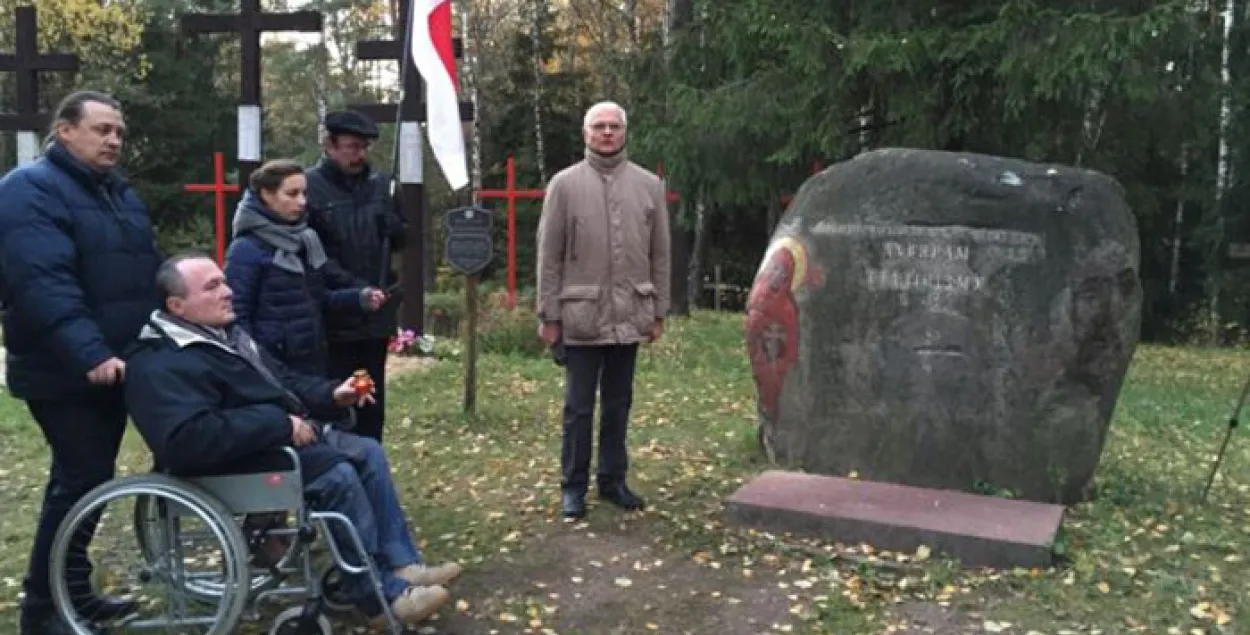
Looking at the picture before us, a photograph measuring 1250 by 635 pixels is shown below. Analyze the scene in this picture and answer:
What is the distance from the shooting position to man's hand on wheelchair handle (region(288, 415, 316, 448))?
330cm

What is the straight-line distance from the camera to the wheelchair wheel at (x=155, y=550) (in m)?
3.34

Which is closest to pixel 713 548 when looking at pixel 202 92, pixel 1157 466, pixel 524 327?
pixel 1157 466

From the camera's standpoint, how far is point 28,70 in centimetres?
1268

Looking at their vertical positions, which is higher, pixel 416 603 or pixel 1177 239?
pixel 1177 239

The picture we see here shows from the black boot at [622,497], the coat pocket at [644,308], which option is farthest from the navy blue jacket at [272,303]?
the black boot at [622,497]

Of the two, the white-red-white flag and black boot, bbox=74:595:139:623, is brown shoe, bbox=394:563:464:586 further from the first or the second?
the white-red-white flag

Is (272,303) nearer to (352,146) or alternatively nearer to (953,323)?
(352,146)

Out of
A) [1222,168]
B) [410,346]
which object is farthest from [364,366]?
[1222,168]

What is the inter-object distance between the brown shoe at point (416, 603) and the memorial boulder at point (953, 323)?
98.3 inches

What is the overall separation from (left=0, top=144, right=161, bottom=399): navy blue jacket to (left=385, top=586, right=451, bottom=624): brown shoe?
112 centimetres

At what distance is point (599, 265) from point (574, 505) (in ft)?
3.47

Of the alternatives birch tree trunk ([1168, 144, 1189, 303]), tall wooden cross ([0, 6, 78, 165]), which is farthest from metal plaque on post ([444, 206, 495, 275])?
birch tree trunk ([1168, 144, 1189, 303])

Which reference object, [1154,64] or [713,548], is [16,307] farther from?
[1154,64]

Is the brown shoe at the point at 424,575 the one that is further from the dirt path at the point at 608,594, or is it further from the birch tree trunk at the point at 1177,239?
the birch tree trunk at the point at 1177,239
